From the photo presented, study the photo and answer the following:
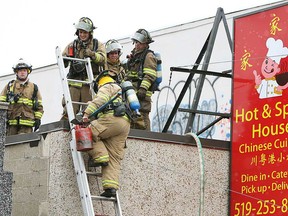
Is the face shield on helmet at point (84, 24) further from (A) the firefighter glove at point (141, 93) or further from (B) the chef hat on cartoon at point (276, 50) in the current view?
(B) the chef hat on cartoon at point (276, 50)

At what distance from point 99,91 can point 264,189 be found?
2.56 m

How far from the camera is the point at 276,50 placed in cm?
1519

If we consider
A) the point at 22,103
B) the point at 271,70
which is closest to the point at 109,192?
the point at 271,70

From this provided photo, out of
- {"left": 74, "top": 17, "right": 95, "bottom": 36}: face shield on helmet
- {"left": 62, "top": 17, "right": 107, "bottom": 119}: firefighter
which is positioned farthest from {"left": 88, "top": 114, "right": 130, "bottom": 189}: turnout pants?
{"left": 74, "top": 17, "right": 95, "bottom": 36}: face shield on helmet

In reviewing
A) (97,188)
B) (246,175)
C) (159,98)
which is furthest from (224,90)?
(97,188)

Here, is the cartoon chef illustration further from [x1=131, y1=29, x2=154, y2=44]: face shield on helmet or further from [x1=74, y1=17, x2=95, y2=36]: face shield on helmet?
[x1=74, y1=17, x2=95, y2=36]: face shield on helmet

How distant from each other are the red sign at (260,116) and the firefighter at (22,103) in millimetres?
3490

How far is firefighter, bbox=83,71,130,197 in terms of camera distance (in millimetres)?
13836

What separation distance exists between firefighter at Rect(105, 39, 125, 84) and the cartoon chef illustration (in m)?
1.83

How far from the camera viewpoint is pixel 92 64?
1565 cm

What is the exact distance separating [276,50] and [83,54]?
2.51 m

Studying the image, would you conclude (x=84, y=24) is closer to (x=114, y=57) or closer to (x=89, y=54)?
(x=89, y=54)

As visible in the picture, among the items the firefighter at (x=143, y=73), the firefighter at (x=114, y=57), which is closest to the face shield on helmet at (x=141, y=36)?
the firefighter at (x=143, y=73)

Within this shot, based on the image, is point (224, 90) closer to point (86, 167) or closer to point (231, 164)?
point (231, 164)
